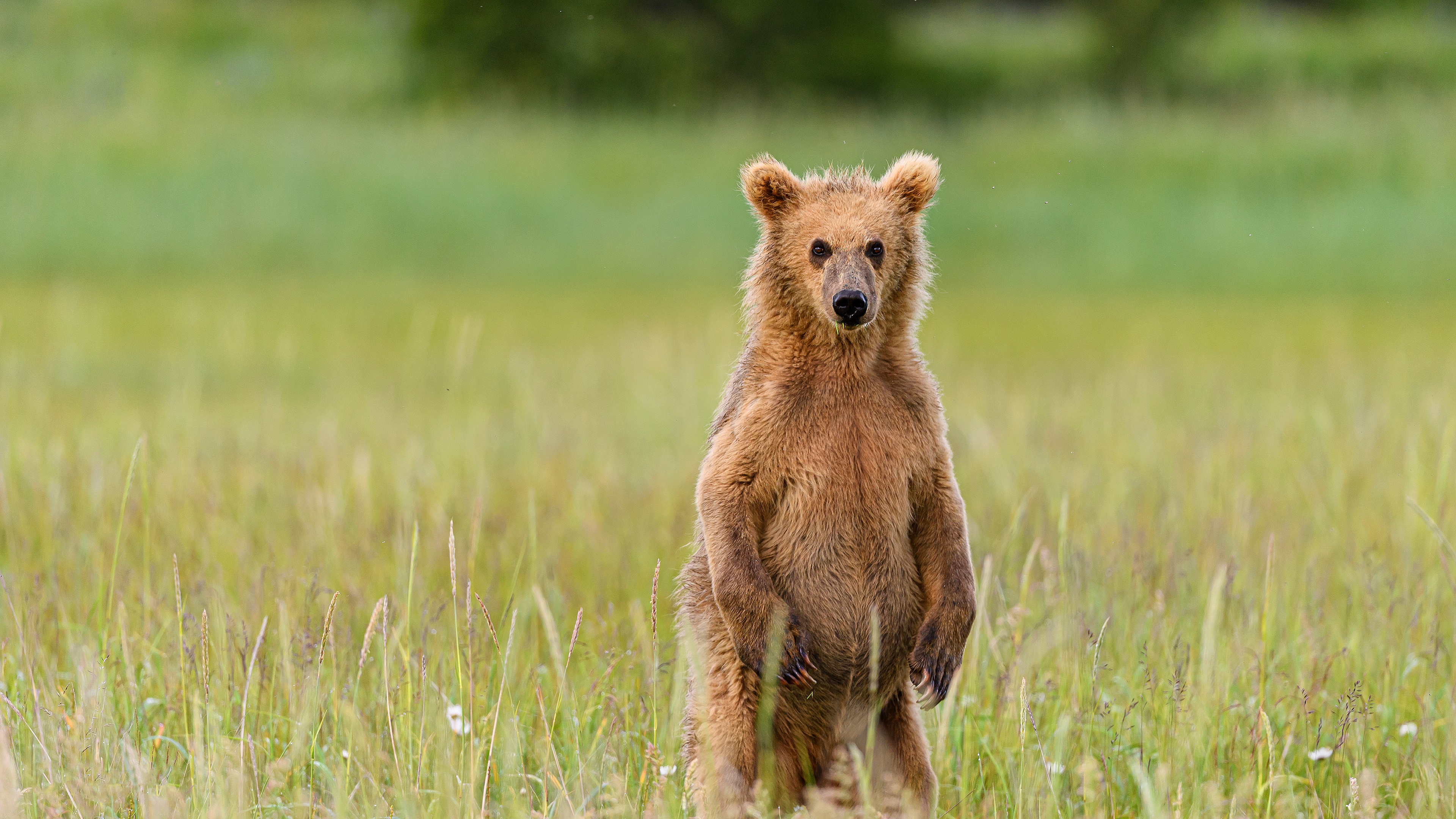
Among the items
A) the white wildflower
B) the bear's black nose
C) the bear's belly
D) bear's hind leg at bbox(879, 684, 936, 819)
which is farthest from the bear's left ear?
the white wildflower

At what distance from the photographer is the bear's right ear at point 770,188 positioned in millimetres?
2879

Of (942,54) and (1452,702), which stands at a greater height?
(942,54)

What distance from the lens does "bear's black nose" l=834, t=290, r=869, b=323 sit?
2.63 metres

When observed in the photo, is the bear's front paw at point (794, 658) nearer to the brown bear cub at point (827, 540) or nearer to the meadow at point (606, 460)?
the brown bear cub at point (827, 540)

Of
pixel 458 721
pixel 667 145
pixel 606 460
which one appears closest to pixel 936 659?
pixel 458 721

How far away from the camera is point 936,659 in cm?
263

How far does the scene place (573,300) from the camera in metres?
14.1

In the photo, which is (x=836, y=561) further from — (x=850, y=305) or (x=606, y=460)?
(x=606, y=460)

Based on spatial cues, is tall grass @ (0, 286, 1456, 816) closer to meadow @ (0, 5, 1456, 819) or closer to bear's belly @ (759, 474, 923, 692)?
meadow @ (0, 5, 1456, 819)

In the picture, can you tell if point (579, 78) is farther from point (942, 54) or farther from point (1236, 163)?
point (1236, 163)

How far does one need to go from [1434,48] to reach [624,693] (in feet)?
84.8

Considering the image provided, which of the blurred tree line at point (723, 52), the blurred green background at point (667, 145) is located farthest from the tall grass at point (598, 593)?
the blurred tree line at point (723, 52)

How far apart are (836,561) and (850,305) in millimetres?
489

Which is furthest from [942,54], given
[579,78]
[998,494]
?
[998,494]
